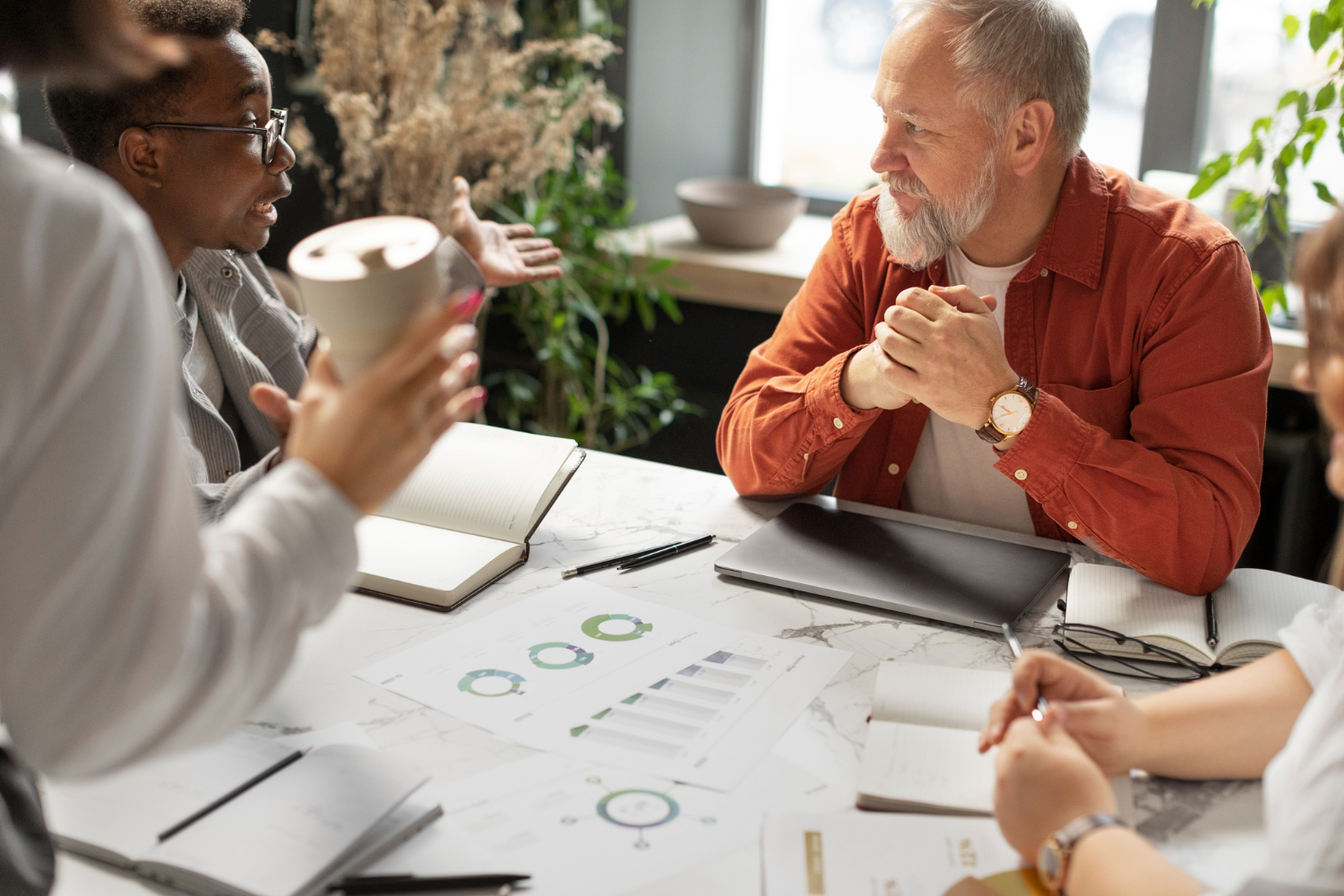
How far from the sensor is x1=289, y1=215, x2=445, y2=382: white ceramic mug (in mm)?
827

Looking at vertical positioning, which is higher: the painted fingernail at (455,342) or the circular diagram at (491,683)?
the painted fingernail at (455,342)

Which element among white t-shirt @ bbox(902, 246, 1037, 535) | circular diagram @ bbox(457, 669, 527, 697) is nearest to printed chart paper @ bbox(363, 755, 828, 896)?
circular diagram @ bbox(457, 669, 527, 697)

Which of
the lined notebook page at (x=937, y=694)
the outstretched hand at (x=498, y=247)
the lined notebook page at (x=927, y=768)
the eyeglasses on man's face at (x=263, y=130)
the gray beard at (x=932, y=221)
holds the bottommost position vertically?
the lined notebook page at (x=927, y=768)

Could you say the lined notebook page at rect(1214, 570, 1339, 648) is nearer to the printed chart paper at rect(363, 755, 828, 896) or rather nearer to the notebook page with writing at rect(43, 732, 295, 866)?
the printed chart paper at rect(363, 755, 828, 896)

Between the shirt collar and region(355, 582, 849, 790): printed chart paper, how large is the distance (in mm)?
717

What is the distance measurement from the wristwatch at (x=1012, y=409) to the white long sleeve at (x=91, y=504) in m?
1.01

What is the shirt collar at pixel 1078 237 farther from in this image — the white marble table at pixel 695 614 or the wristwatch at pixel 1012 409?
the white marble table at pixel 695 614

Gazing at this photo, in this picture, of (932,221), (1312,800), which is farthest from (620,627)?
(932,221)

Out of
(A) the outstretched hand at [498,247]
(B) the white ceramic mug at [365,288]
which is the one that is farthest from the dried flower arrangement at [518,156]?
(B) the white ceramic mug at [365,288]

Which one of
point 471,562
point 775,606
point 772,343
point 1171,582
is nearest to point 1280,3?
Result: point 772,343

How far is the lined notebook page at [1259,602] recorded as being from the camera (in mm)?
1198

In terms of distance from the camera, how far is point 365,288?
83 centimetres

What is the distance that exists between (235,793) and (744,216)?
2.33 metres

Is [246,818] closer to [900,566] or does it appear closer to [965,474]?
[900,566]
